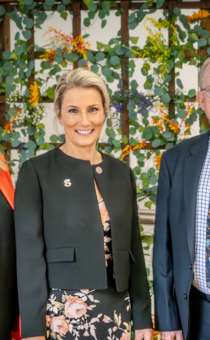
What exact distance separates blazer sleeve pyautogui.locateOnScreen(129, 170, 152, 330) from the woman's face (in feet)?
1.03

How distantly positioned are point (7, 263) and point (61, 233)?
0.80ft

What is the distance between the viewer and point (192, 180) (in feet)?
4.41

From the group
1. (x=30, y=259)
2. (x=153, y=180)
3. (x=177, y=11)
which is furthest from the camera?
(x=153, y=180)

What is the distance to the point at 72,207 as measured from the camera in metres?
1.25

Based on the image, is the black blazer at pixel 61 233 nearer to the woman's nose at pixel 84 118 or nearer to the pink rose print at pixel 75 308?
the pink rose print at pixel 75 308

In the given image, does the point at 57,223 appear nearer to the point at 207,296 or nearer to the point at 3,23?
the point at 207,296

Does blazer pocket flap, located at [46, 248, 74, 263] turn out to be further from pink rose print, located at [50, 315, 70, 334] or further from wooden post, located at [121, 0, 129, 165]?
wooden post, located at [121, 0, 129, 165]

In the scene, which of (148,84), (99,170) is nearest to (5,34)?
(148,84)

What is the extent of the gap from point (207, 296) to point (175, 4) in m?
1.69

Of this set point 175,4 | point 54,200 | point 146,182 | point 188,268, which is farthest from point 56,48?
point 188,268

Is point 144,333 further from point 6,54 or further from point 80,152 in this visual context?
point 6,54

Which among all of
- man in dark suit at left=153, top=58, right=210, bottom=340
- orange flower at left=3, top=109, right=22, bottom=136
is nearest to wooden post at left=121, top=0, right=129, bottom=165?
orange flower at left=3, top=109, right=22, bottom=136

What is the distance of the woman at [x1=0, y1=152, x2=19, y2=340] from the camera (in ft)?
4.16

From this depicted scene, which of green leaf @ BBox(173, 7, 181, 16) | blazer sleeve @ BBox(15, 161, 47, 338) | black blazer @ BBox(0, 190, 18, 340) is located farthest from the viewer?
green leaf @ BBox(173, 7, 181, 16)
